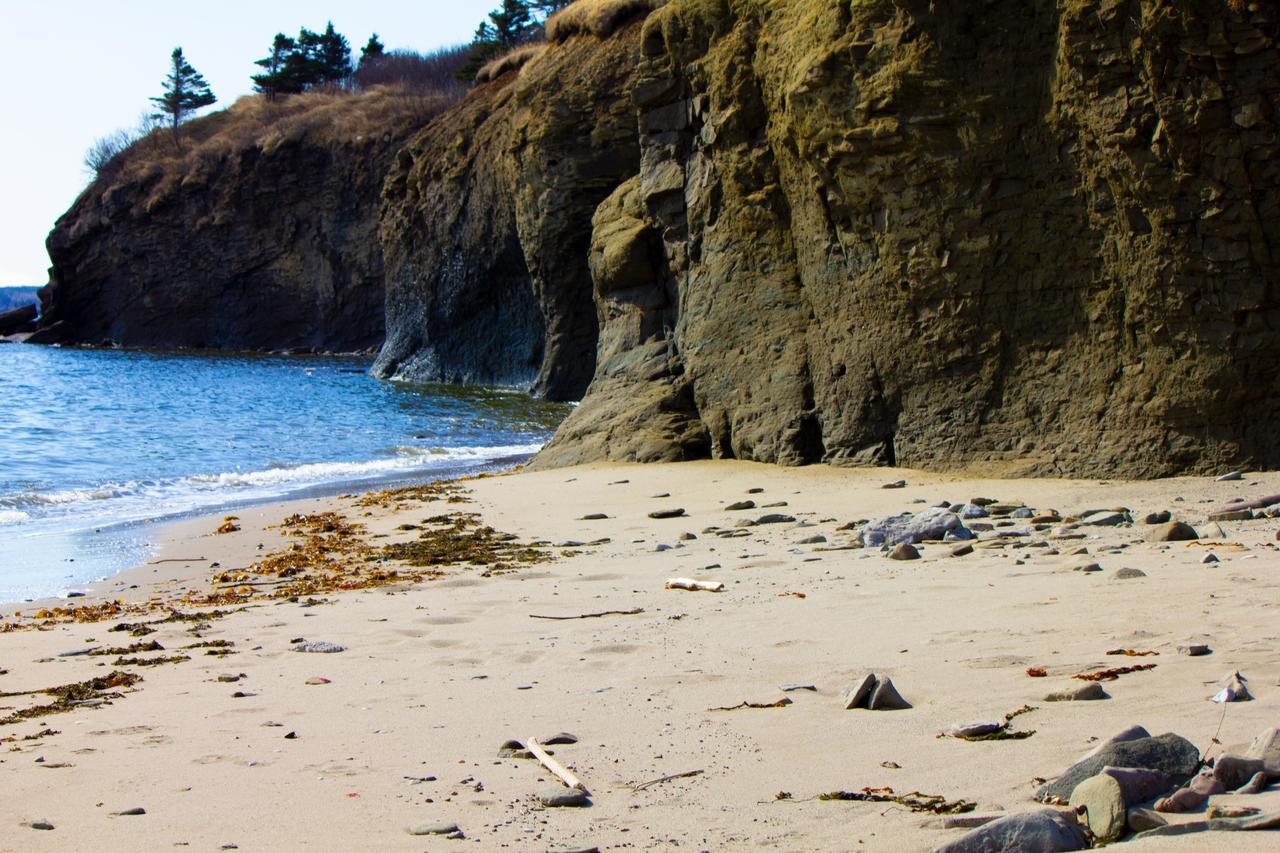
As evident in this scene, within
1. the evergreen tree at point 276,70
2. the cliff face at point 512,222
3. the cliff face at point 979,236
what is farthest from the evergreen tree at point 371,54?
the cliff face at point 979,236

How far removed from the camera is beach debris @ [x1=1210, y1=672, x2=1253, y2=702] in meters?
3.28

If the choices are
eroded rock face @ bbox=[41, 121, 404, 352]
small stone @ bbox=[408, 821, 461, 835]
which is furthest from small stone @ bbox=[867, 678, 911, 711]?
eroded rock face @ bbox=[41, 121, 404, 352]

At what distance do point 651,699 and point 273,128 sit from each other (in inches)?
2306

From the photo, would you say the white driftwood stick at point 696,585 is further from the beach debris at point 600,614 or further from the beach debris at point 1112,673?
the beach debris at point 1112,673

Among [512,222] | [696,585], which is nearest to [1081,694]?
[696,585]

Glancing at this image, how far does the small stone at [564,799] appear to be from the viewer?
10.2 feet

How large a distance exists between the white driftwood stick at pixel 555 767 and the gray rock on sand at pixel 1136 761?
1152 millimetres

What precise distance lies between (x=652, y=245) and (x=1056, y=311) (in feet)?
19.3

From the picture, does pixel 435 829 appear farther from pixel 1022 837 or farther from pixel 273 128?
pixel 273 128

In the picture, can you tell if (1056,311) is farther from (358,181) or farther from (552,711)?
(358,181)

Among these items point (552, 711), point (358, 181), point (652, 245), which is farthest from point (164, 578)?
point (358, 181)

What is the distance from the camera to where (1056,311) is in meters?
9.05

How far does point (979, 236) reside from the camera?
9.34 metres

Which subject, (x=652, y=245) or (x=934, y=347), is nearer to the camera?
(x=934, y=347)
